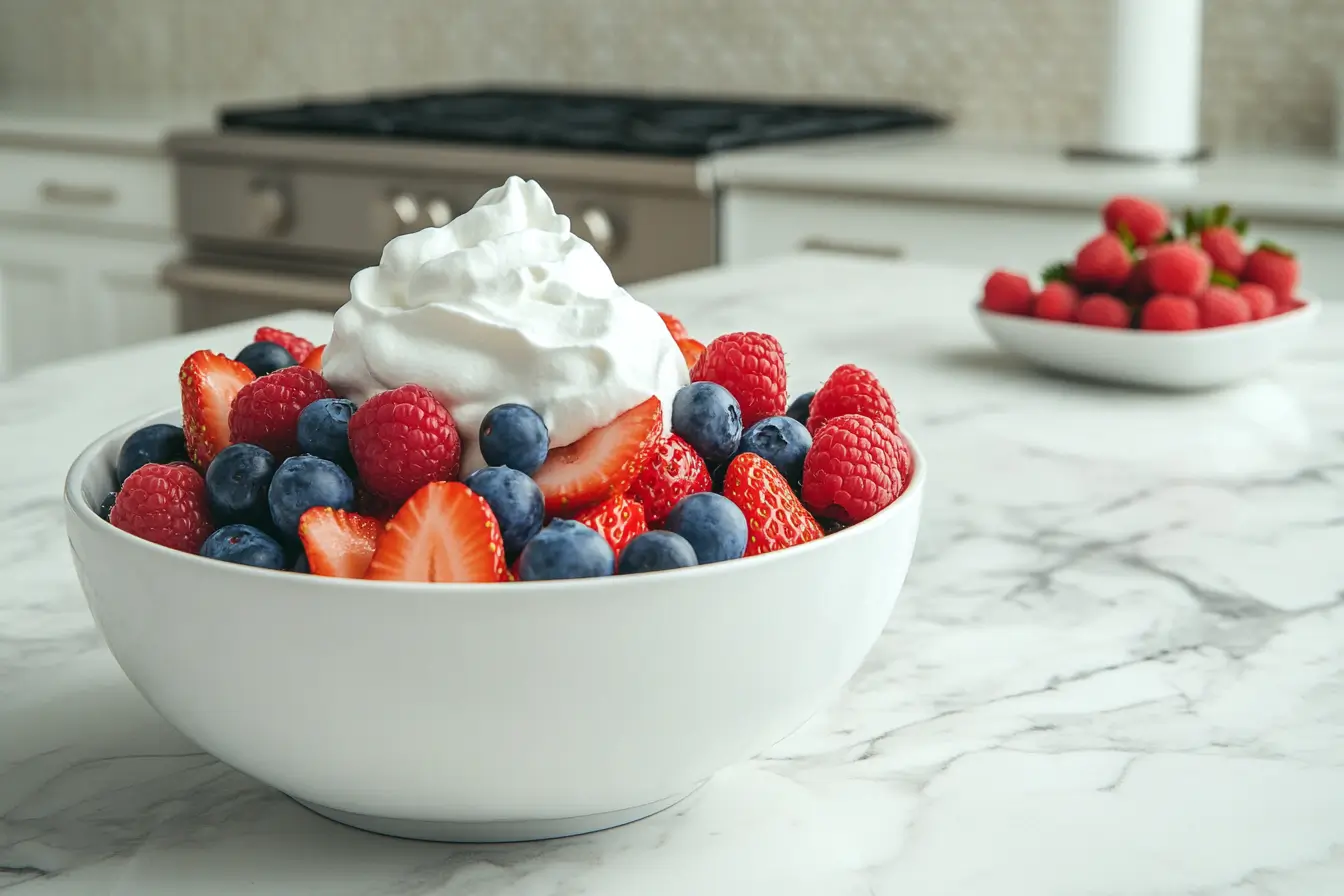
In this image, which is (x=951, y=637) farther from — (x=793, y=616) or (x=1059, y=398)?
(x=1059, y=398)

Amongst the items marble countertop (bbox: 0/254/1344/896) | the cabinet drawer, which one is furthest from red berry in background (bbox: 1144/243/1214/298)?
the cabinet drawer

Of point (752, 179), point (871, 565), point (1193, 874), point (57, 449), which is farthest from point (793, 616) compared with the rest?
point (752, 179)

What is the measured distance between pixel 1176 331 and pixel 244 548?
83cm

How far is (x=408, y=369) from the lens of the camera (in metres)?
0.57

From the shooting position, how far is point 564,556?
473 millimetres

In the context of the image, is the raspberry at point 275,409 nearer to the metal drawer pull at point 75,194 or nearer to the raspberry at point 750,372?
the raspberry at point 750,372

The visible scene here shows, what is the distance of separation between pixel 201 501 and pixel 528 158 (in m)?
1.91

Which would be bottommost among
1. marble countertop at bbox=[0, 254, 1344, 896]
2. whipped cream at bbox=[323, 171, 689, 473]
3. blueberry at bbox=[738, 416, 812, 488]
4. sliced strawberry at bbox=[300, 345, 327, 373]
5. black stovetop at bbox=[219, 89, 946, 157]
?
marble countertop at bbox=[0, 254, 1344, 896]

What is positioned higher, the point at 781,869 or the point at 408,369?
the point at 408,369

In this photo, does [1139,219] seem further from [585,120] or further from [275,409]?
[585,120]

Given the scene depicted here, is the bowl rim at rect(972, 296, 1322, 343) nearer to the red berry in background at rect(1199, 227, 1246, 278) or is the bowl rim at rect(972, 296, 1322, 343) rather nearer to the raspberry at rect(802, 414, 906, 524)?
the red berry in background at rect(1199, 227, 1246, 278)

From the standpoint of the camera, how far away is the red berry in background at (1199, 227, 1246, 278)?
1.23 metres

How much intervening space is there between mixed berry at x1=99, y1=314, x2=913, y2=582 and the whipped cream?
Answer: 1 cm

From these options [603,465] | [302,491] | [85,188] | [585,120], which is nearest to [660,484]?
[603,465]
